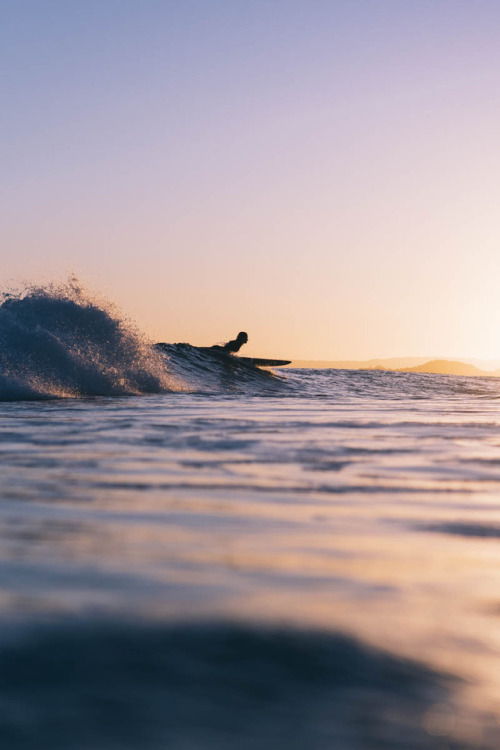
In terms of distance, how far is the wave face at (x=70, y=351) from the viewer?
10820 millimetres

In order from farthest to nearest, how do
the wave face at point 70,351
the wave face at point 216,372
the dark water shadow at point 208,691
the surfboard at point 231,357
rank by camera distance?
the surfboard at point 231,357 → the wave face at point 216,372 → the wave face at point 70,351 → the dark water shadow at point 208,691

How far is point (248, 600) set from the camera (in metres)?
1.46

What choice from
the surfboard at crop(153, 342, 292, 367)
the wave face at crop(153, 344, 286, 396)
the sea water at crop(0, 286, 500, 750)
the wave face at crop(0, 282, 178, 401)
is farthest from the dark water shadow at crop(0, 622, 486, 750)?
the surfboard at crop(153, 342, 292, 367)

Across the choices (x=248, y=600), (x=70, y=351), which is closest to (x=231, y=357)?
(x=70, y=351)

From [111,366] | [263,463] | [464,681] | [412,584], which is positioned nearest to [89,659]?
[464,681]

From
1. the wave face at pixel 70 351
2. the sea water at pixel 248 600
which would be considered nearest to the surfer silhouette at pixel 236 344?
the wave face at pixel 70 351

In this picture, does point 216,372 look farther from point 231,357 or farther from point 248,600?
point 248,600

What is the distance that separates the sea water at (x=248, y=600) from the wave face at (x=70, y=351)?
7119 millimetres

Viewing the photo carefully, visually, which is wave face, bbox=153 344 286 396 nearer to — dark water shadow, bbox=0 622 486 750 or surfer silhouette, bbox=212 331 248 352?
surfer silhouette, bbox=212 331 248 352

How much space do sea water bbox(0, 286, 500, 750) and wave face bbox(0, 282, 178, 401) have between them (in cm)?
712

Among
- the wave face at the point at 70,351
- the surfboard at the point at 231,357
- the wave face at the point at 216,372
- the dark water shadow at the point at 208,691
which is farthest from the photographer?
the surfboard at the point at 231,357

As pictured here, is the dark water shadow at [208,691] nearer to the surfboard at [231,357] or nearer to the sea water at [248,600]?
the sea water at [248,600]

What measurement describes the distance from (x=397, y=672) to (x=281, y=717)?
239 millimetres

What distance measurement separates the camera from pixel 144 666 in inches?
43.4
